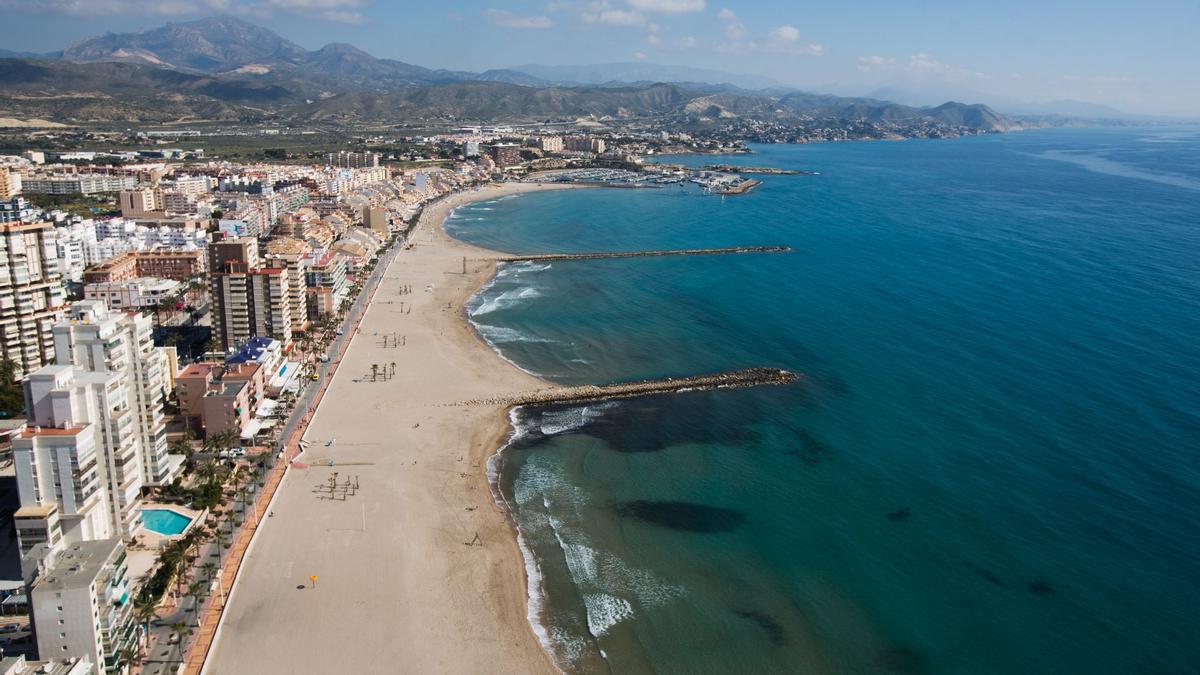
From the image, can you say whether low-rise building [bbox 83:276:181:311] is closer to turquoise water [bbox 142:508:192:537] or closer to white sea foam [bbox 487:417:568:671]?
turquoise water [bbox 142:508:192:537]

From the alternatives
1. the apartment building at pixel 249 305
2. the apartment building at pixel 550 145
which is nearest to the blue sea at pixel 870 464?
the apartment building at pixel 249 305

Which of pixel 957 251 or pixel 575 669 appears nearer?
pixel 575 669

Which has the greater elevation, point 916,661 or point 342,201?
point 342,201

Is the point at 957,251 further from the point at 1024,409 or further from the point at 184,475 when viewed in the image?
the point at 184,475

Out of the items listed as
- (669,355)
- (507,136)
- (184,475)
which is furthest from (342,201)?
(507,136)

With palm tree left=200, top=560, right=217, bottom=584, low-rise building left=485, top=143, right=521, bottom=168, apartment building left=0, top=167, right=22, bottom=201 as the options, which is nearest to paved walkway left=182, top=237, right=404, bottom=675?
palm tree left=200, top=560, right=217, bottom=584
